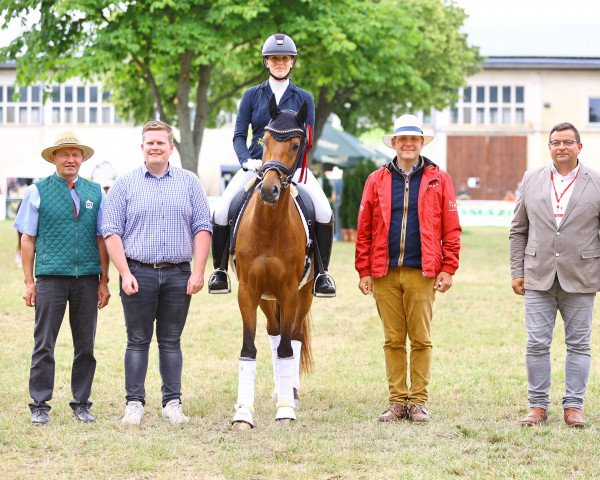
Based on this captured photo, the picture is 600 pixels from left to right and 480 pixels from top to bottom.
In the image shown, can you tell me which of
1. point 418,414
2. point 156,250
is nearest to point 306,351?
point 418,414

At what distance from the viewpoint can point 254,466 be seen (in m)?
6.32

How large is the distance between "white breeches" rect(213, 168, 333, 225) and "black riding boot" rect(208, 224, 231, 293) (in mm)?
80

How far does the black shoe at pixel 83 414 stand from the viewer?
7.63m

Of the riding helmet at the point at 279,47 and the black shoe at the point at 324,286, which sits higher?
the riding helmet at the point at 279,47

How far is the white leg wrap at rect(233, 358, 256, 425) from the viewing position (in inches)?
296

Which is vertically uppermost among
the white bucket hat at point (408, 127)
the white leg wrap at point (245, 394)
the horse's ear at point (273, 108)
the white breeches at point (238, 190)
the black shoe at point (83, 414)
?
the horse's ear at point (273, 108)

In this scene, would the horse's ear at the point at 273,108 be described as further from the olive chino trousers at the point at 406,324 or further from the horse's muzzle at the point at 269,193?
the olive chino trousers at the point at 406,324

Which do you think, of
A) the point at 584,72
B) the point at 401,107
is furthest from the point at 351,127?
the point at 584,72

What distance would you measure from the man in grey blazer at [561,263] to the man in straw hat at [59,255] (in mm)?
3235

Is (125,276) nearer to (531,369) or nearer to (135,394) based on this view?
(135,394)

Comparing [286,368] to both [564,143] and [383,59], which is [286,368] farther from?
[383,59]

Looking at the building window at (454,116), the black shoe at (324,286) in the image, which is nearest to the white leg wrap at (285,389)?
the black shoe at (324,286)

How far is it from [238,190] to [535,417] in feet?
9.48

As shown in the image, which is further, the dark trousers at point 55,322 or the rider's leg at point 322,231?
the rider's leg at point 322,231
